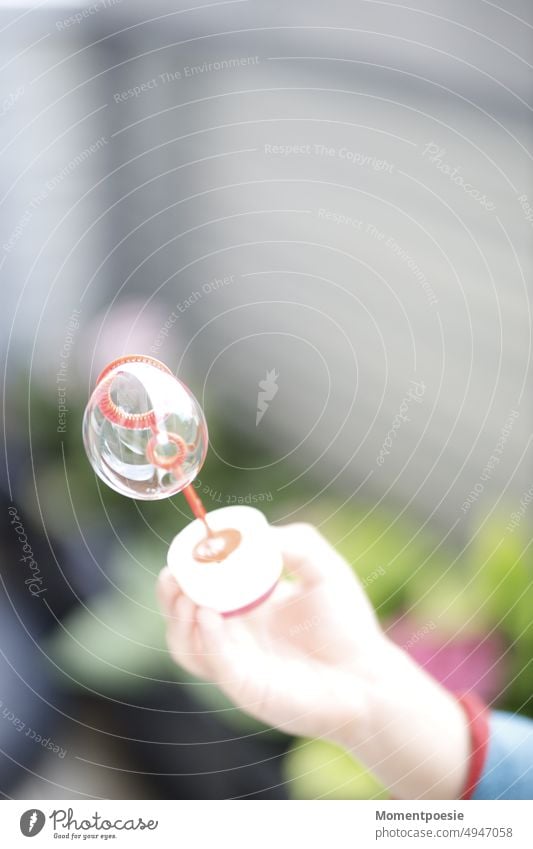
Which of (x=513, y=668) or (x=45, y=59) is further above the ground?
(x=45, y=59)

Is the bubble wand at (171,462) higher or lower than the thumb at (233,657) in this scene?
higher

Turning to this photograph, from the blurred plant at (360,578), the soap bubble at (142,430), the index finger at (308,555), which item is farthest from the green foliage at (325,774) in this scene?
the soap bubble at (142,430)

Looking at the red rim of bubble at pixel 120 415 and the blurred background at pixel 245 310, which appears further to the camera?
the blurred background at pixel 245 310

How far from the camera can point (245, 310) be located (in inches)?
25.6

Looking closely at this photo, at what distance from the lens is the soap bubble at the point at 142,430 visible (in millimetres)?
450

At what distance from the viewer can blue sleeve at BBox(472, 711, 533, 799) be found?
52cm

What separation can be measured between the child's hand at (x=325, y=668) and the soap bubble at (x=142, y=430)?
0.10 m

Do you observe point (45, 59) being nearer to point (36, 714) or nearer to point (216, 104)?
point (216, 104)

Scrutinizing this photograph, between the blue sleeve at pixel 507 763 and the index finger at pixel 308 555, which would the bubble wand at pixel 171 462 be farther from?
the blue sleeve at pixel 507 763

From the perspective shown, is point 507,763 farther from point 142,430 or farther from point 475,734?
point 142,430

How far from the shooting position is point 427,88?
59 centimetres

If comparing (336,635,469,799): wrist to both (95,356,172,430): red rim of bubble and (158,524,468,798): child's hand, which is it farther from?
(95,356,172,430): red rim of bubble

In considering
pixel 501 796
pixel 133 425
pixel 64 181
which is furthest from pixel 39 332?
pixel 501 796

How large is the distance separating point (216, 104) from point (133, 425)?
28 centimetres
